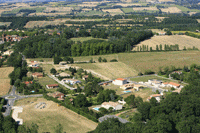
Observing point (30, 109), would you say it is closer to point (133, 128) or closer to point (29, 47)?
point (133, 128)

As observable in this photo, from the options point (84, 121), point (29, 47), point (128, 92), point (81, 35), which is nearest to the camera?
point (84, 121)

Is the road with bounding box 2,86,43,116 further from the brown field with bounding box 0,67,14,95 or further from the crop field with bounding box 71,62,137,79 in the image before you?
the crop field with bounding box 71,62,137,79

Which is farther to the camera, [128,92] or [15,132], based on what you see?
[128,92]

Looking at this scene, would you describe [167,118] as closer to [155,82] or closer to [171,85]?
[171,85]

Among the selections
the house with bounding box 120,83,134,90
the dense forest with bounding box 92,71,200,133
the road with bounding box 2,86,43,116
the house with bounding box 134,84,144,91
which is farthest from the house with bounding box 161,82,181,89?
the road with bounding box 2,86,43,116

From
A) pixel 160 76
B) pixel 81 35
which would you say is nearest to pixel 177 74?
pixel 160 76

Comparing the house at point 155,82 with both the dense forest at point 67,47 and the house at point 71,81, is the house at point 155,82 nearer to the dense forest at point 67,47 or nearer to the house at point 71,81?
the house at point 71,81

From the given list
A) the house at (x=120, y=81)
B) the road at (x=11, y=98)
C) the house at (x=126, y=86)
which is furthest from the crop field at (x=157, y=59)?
the road at (x=11, y=98)
